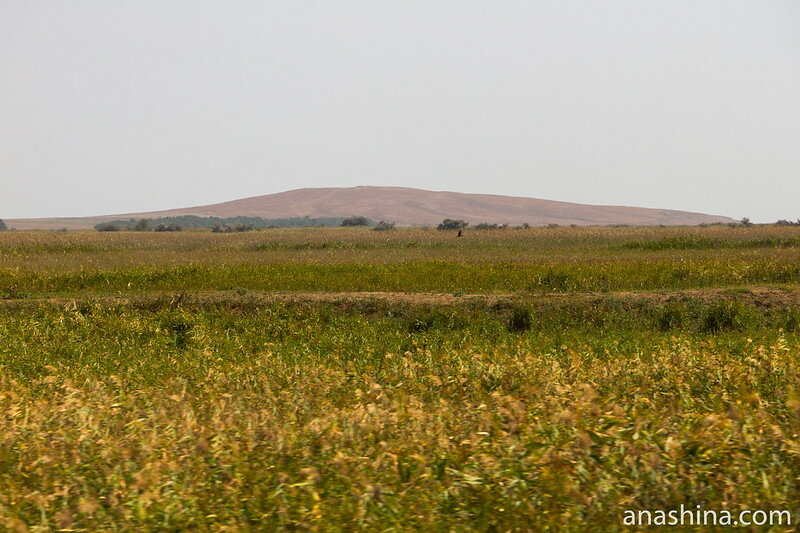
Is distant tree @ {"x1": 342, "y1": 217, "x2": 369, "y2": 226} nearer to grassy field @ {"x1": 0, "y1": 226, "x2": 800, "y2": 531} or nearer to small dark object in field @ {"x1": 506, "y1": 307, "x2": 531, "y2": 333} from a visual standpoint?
grassy field @ {"x1": 0, "y1": 226, "x2": 800, "y2": 531}

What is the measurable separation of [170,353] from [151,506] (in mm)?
10109

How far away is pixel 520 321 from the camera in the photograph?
1809cm

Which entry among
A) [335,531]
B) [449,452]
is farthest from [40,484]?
[449,452]

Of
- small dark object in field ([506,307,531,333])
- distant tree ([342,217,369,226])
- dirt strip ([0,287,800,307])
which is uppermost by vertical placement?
distant tree ([342,217,369,226])

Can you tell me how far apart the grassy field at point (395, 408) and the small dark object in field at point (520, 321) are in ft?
0.12

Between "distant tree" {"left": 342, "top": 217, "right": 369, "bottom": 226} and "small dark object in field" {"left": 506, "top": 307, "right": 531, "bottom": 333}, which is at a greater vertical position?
"distant tree" {"left": 342, "top": 217, "right": 369, "bottom": 226}

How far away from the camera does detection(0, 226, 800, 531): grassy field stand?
5.01 metres

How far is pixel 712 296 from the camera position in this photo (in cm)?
1956

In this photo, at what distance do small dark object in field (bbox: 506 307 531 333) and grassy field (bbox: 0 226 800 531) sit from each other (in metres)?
0.04

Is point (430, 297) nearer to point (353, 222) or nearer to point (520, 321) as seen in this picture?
point (520, 321)

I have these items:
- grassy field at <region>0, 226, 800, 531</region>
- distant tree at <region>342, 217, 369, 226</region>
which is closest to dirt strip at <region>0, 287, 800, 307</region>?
grassy field at <region>0, 226, 800, 531</region>

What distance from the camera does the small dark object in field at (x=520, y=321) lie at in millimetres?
18031

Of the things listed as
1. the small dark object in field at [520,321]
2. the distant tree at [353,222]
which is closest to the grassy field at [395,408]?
the small dark object in field at [520,321]

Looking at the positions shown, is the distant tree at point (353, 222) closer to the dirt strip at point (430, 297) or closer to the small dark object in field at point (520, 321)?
the dirt strip at point (430, 297)
